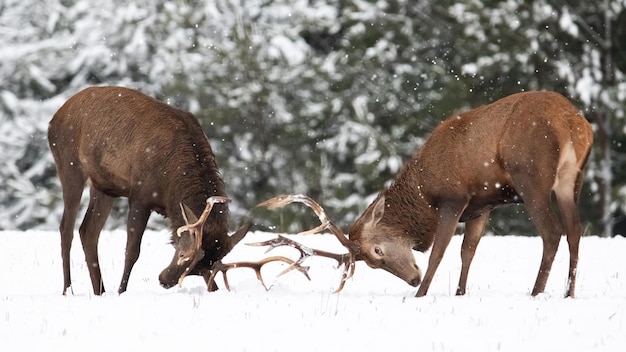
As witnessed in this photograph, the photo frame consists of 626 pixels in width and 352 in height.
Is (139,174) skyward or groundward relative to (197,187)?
skyward

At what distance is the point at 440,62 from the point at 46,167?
9.58 metres

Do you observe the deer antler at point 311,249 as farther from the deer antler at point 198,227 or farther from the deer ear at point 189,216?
the deer ear at point 189,216

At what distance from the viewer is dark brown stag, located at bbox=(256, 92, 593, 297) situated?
301 inches

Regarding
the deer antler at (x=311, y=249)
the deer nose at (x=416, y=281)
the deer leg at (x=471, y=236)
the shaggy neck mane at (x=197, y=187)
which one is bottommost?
the deer nose at (x=416, y=281)

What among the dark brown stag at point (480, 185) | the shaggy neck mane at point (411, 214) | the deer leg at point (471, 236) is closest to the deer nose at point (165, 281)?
the dark brown stag at point (480, 185)

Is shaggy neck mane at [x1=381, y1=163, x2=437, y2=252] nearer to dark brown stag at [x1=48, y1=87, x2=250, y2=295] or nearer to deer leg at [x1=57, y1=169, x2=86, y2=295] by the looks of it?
dark brown stag at [x1=48, y1=87, x2=250, y2=295]

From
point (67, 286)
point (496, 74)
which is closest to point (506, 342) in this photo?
point (67, 286)

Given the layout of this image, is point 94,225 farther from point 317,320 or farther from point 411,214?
point 317,320

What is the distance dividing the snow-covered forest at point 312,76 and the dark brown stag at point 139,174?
40.6 ft

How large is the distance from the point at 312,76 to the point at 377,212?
16379mm

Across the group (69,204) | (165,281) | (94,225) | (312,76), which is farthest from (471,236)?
(312,76)

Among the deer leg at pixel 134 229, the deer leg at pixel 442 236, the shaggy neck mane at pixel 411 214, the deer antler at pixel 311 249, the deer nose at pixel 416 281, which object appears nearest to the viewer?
the deer antler at pixel 311 249

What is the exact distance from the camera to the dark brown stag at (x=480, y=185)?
25.1 ft

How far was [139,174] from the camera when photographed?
8.48 m
